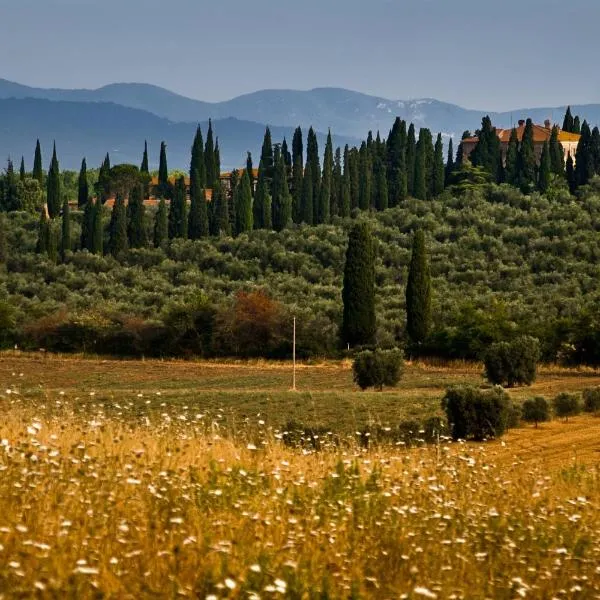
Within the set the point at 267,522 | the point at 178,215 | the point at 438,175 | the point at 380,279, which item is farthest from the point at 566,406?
the point at 438,175

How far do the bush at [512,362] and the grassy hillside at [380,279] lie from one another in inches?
378

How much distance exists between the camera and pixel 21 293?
7131cm

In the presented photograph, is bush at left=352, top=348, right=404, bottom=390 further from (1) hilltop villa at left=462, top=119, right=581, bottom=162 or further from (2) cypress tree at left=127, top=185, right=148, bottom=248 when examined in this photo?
(1) hilltop villa at left=462, top=119, right=581, bottom=162

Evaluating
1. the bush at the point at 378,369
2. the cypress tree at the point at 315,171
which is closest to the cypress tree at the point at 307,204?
the cypress tree at the point at 315,171

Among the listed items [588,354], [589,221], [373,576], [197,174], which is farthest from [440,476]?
[197,174]

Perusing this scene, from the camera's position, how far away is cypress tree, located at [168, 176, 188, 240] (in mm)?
82812

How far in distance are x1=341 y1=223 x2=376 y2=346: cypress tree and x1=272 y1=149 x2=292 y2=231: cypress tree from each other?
2977cm

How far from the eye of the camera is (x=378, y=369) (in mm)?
37250

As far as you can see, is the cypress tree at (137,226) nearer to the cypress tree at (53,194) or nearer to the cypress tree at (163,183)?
the cypress tree at (53,194)

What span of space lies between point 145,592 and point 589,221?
74.7 m

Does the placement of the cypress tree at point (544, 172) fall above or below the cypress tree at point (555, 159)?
below

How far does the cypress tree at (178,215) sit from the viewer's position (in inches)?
3260

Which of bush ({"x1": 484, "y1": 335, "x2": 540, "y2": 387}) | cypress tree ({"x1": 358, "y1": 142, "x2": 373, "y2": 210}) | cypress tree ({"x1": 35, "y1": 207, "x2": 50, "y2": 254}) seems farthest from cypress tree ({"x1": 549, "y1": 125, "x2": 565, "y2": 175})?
bush ({"x1": 484, "y1": 335, "x2": 540, "y2": 387})

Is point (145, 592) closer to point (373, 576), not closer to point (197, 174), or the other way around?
point (373, 576)
